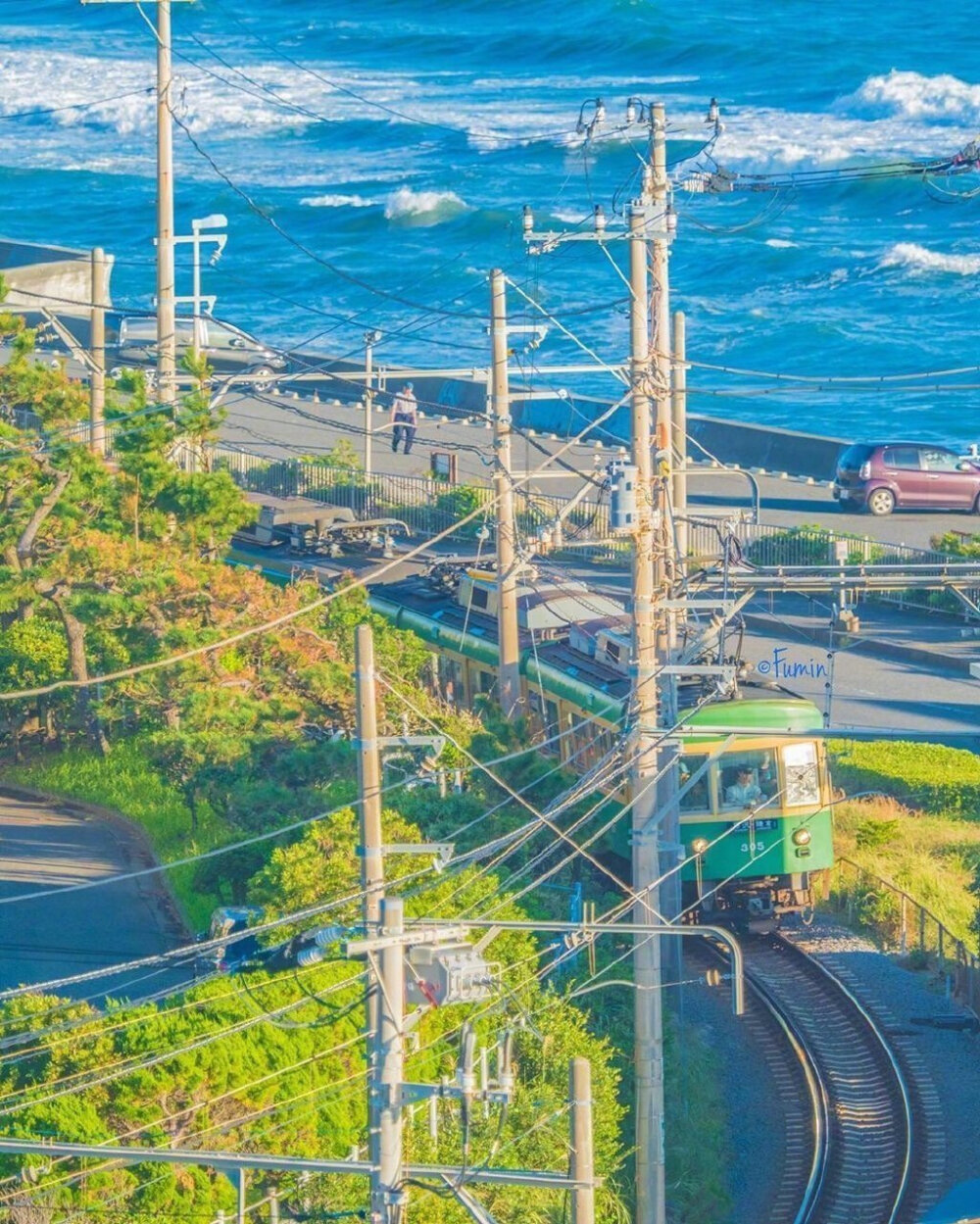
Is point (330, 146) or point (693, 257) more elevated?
point (330, 146)

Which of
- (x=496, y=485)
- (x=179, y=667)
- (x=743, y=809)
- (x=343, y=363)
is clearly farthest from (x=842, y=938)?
(x=343, y=363)

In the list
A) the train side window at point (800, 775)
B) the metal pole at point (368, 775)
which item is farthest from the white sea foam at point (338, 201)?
the metal pole at point (368, 775)

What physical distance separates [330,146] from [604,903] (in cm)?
7176

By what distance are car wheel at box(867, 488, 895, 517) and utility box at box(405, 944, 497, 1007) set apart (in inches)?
1094

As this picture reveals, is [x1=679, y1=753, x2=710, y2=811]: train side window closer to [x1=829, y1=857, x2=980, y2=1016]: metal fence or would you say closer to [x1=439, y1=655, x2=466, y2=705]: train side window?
[x1=829, y1=857, x2=980, y2=1016]: metal fence

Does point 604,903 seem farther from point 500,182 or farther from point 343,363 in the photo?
point 500,182

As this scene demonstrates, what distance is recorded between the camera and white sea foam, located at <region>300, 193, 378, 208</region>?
80637 millimetres

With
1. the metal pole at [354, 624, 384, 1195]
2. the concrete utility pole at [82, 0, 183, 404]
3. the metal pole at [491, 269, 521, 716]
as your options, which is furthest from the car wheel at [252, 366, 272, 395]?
the metal pole at [354, 624, 384, 1195]

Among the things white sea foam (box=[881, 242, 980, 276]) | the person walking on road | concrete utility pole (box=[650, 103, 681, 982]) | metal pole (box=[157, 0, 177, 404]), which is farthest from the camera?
white sea foam (box=[881, 242, 980, 276])

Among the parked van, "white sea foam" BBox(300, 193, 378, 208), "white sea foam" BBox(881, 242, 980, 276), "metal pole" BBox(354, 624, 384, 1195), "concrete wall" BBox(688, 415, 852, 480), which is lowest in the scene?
"metal pole" BBox(354, 624, 384, 1195)

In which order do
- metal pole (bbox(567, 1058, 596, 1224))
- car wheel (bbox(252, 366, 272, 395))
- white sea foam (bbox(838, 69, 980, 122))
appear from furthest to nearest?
white sea foam (bbox(838, 69, 980, 122)) → car wheel (bbox(252, 366, 272, 395)) → metal pole (bbox(567, 1058, 596, 1224))

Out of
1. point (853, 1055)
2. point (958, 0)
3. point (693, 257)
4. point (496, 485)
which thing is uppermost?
point (958, 0)

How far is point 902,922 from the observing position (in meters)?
26.7

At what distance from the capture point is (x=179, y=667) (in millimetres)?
27812
